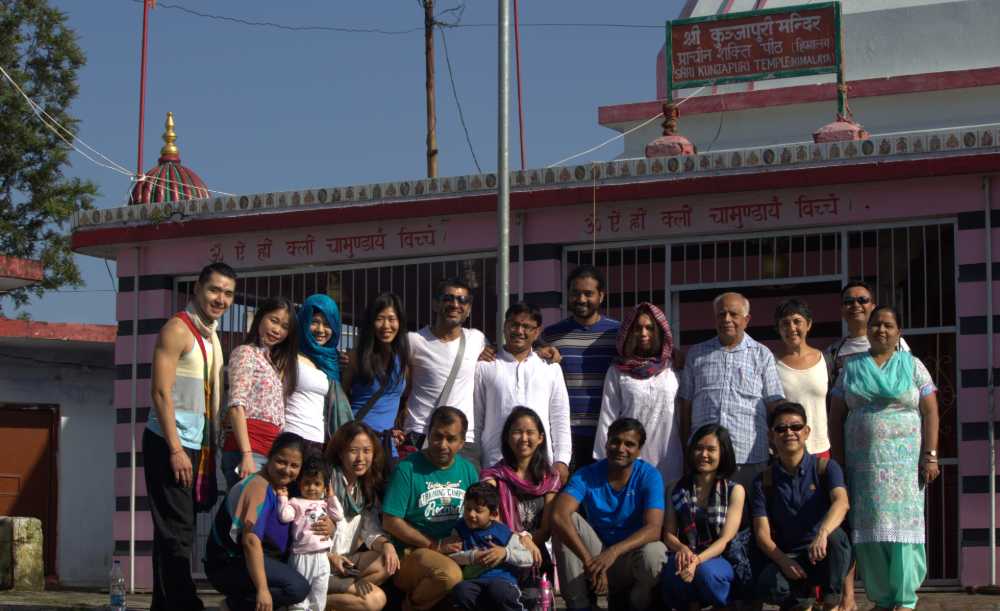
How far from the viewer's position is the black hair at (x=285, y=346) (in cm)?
833

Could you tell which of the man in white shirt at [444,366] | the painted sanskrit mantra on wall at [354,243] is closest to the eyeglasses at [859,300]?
the man in white shirt at [444,366]

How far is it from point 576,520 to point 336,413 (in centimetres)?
146

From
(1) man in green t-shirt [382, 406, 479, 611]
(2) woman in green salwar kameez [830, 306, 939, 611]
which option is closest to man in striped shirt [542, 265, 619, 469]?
(1) man in green t-shirt [382, 406, 479, 611]

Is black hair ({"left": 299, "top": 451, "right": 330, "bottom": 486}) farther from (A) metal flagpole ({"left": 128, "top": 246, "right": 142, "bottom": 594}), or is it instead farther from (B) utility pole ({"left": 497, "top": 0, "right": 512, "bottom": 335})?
(A) metal flagpole ({"left": 128, "top": 246, "right": 142, "bottom": 594})

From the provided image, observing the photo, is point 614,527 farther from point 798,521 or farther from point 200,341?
point 200,341

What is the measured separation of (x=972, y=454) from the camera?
10359 millimetres

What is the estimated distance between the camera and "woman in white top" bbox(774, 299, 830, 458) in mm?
8305

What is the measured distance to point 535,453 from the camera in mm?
8227

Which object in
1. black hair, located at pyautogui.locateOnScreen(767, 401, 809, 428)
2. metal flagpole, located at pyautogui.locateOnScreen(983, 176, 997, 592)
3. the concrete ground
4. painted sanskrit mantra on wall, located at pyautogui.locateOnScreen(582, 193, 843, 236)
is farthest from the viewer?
painted sanskrit mantra on wall, located at pyautogui.locateOnScreen(582, 193, 843, 236)

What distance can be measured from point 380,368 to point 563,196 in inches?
136

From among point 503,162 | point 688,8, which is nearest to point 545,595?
point 503,162

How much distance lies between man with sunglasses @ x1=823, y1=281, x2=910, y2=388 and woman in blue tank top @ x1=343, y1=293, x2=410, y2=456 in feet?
7.60

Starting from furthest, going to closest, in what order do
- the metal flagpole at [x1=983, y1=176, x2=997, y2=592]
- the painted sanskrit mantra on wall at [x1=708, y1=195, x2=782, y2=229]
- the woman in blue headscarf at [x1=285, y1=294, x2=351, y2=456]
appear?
the painted sanskrit mantra on wall at [x1=708, y1=195, x2=782, y2=229] → the metal flagpole at [x1=983, y1=176, x2=997, y2=592] → the woman in blue headscarf at [x1=285, y1=294, x2=351, y2=456]

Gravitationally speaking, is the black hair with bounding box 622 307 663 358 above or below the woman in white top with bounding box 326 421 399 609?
above
